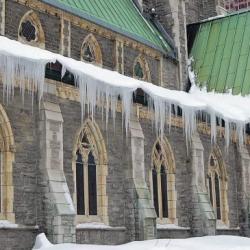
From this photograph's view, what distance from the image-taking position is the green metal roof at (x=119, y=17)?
21109 mm

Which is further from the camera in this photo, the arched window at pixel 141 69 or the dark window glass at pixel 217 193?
the arched window at pixel 141 69

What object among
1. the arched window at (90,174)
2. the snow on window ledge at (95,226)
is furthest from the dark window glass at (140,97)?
the snow on window ledge at (95,226)

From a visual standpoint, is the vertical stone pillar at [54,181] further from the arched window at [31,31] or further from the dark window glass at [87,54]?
the dark window glass at [87,54]

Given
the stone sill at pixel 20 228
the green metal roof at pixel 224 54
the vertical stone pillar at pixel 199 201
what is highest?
the green metal roof at pixel 224 54

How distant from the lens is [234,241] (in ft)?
52.2

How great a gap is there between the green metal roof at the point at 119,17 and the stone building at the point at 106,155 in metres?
0.06

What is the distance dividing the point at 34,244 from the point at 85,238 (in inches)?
79.2

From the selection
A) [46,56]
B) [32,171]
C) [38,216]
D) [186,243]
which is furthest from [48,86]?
[186,243]

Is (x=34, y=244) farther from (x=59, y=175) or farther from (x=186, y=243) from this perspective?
(x=186, y=243)

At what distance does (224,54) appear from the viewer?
28.0 metres

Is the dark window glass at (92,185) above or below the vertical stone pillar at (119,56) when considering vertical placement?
below

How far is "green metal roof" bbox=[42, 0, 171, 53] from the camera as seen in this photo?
21109mm

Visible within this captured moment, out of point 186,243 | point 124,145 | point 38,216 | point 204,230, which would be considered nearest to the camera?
point 186,243

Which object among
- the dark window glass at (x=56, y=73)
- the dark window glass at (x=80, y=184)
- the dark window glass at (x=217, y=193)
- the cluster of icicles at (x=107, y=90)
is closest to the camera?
the cluster of icicles at (x=107, y=90)
